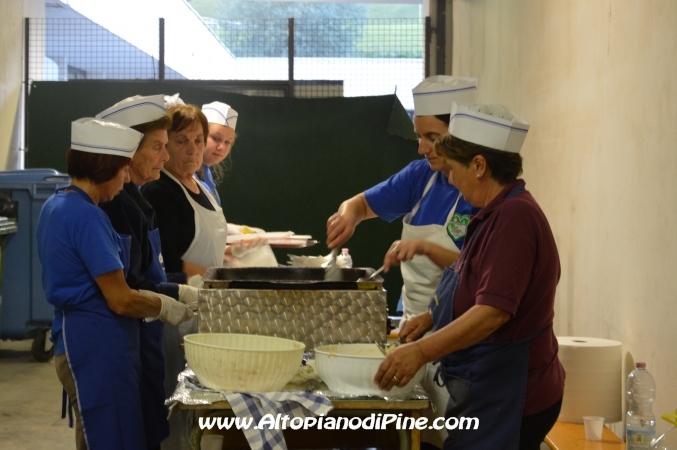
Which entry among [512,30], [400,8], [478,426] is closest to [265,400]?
[478,426]

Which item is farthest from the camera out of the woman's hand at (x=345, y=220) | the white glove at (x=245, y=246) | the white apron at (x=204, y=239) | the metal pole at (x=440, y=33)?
the metal pole at (x=440, y=33)

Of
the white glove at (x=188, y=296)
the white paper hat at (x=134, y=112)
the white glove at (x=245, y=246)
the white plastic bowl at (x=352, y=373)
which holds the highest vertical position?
the white paper hat at (x=134, y=112)

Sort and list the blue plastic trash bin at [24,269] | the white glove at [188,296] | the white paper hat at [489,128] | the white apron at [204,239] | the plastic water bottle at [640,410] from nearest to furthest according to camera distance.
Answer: the white paper hat at [489,128] → the plastic water bottle at [640,410] → the white glove at [188,296] → the white apron at [204,239] → the blue plastic trash bin at [24,269]

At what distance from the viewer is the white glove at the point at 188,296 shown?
2.46m

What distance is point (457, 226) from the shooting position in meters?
2.38

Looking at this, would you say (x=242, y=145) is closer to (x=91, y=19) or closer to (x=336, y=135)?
(x=336, y=135)

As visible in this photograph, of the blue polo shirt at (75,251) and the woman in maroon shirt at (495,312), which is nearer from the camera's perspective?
the woman in maroon shirt at (495,312)

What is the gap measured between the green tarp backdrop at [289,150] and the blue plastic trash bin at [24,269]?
1.30m

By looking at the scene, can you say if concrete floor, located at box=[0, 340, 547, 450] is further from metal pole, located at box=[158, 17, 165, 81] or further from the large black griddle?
metal pole, located at box=[158, 17, 165, 81]

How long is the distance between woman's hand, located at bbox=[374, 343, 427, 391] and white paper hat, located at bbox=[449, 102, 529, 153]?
54 cm

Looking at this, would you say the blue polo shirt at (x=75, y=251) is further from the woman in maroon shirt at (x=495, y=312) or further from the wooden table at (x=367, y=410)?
the woman in maroon shirt at (x=495, y=312)

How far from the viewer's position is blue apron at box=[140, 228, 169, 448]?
2438mm

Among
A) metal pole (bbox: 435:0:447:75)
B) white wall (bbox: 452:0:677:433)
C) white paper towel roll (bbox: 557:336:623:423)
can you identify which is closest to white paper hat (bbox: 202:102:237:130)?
white wall (bbox: 452:0:677:433)
